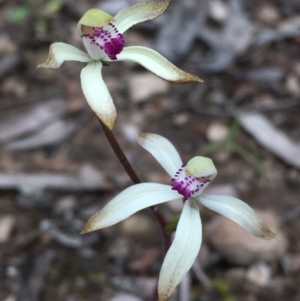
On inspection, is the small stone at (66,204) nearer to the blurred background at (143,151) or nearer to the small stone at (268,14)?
the blurred background at (143,151)

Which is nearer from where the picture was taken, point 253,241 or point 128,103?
point 253,241

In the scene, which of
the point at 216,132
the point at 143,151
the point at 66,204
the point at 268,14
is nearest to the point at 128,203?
the point at 66,204

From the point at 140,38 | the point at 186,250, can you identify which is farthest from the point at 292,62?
the point at 186,250

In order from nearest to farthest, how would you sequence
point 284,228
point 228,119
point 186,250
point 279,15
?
point 186,250 → point 284,228 → point 228,119 → point 279,15

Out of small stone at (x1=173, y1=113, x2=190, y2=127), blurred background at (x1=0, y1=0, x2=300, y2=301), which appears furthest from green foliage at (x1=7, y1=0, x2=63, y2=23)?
small stone at (x1=173, y1=113, x2=190, y2=127)

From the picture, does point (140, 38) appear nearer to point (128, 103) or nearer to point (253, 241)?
point (128, 103)

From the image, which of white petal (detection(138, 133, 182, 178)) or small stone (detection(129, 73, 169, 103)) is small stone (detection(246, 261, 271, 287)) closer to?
white petal (detection(138, 133, 182, 178))
